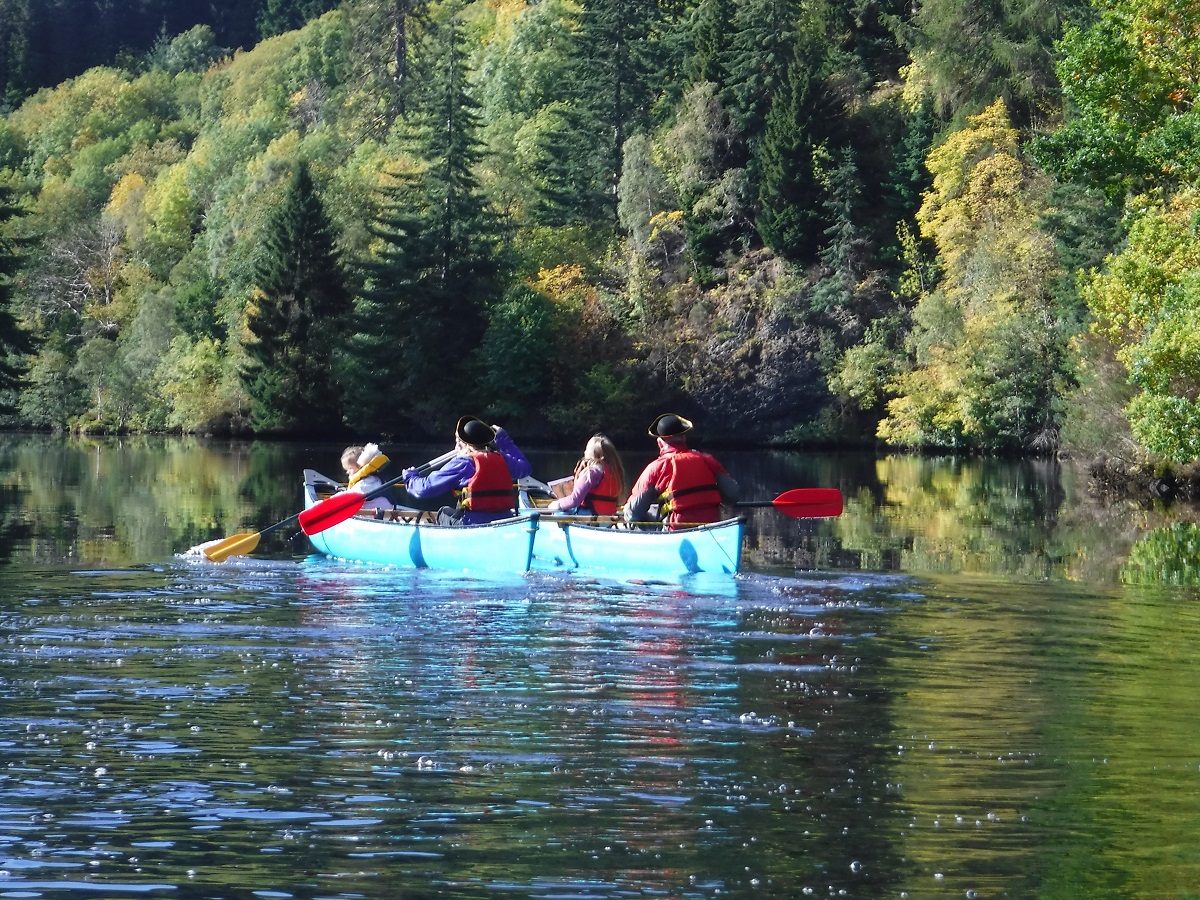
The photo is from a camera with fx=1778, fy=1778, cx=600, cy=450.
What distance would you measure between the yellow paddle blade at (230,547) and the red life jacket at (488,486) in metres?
2.69

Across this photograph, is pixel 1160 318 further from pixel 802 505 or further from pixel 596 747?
pixel 596 747

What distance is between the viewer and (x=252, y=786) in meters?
9.88

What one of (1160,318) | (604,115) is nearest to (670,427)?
(1160,318)

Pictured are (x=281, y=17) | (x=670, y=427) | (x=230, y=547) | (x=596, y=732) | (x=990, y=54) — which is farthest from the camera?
(x=281, y=17)

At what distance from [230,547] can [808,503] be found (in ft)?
23.2

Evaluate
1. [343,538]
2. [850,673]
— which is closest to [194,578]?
[343,538]

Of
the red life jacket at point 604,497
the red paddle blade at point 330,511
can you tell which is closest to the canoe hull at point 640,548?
the red life jacket at point 604,497

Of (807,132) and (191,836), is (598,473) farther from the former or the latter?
(807,132)

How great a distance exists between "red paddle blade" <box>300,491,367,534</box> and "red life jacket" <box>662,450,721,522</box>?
439 cm

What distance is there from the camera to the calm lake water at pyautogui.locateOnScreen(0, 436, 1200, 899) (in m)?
8.50

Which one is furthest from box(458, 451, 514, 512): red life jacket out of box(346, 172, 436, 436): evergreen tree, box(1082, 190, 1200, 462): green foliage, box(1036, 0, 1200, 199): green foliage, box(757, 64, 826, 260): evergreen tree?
box(757, 64, 826, 260): evergreen tree

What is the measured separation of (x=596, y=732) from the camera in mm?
11344

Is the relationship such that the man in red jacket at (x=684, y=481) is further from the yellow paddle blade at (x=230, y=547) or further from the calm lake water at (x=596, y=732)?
the yellow paddle blade at (x=230, y=547)

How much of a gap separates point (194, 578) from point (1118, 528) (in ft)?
52.7
